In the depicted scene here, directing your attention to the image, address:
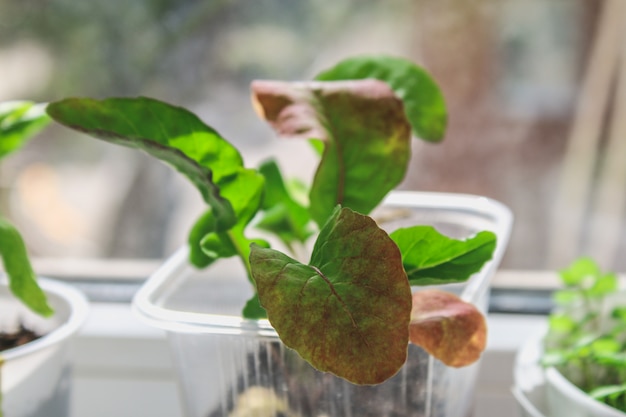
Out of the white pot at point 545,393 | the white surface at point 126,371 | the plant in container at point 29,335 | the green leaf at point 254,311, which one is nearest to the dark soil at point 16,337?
the plant in container at point 29,335

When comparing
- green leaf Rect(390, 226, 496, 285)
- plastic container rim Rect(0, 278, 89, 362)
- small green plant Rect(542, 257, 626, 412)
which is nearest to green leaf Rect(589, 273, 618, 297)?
small green plant Rect(542, 257, 626, 412)

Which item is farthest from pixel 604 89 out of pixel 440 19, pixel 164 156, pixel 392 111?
pixel 164 156

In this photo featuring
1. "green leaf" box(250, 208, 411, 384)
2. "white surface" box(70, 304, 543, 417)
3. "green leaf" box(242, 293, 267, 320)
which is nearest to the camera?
"green leaf" box(250, 208, 411, 384)

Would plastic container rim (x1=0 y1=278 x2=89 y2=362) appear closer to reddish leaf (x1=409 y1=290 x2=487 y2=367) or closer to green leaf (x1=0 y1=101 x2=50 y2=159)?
green leaf (x1=0 y1=101 x2=50 y2=159)

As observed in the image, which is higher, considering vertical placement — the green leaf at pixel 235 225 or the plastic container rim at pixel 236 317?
the green leaf at pixel 235 225

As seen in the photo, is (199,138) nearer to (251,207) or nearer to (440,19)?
(251,207)

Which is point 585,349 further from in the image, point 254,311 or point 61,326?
point 61,326

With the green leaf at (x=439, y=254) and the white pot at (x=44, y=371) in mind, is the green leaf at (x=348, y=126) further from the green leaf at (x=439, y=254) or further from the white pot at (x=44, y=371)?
the white pot at (x=44, y=371)
